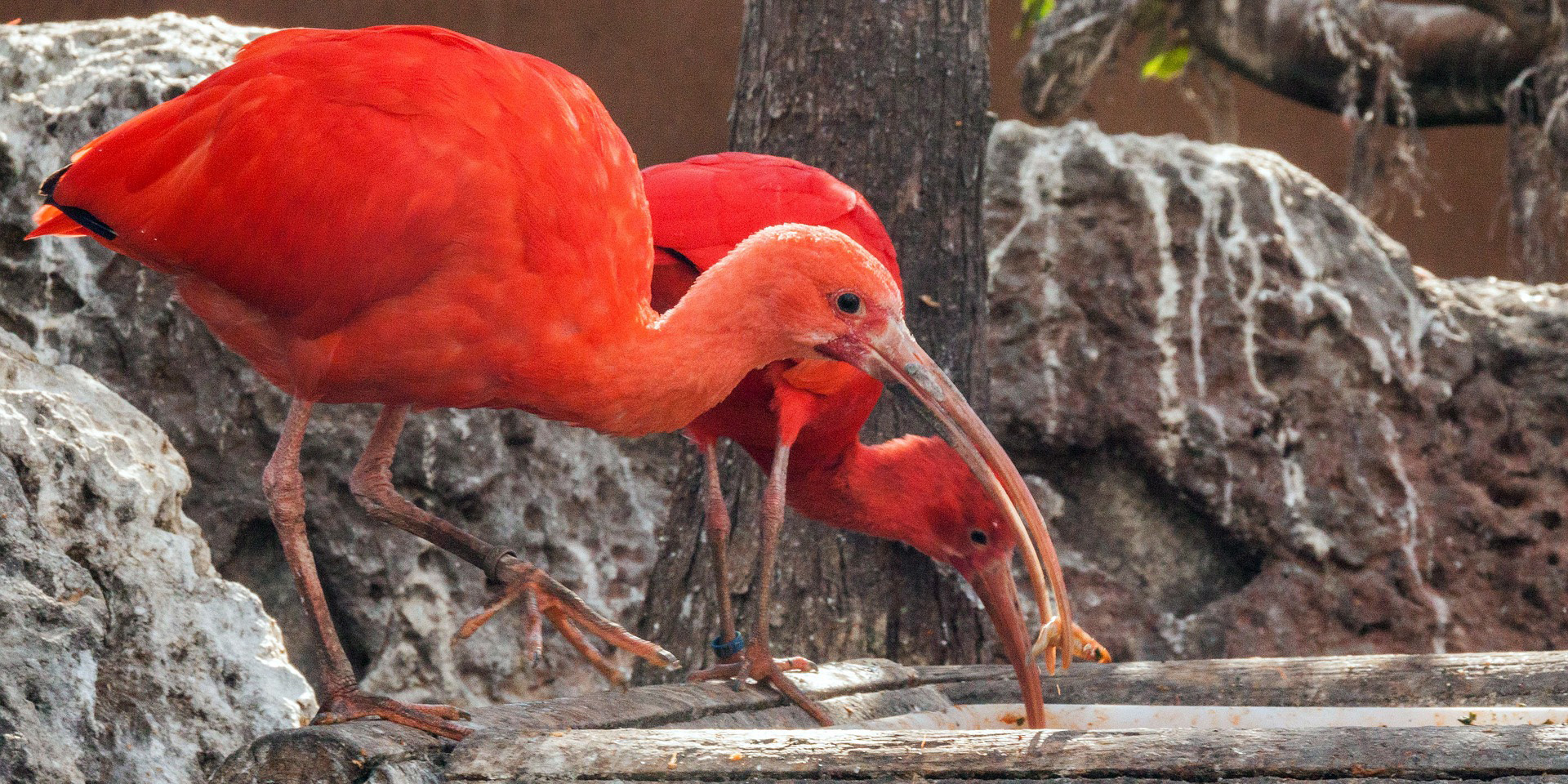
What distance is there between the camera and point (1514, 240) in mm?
7668

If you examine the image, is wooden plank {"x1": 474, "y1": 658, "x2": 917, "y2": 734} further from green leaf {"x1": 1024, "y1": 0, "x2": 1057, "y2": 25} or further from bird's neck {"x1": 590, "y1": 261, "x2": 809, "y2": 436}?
green leaf {"x1": 1024, "y1": 0, "x2": 1057, "y2": 25}

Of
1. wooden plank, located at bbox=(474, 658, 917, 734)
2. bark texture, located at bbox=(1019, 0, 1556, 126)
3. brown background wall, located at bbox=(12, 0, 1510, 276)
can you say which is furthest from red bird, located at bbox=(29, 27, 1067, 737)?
bark texture, located at bbox=(1019, 0, 1556, 126)

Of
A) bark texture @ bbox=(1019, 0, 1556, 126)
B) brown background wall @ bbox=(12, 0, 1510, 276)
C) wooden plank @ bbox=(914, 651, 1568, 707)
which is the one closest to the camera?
wooden plank @ bbox=(914, 651, 1568, 707)

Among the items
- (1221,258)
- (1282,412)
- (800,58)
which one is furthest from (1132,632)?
(800,58)

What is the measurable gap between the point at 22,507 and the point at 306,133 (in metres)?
0.83

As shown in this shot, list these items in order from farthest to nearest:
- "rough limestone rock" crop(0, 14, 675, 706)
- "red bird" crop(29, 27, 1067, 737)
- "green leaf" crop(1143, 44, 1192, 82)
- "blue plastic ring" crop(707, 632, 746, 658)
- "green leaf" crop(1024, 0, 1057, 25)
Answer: "green leaf" crop(1143, 44, 1192, 82)
"green leaf" crop(1024, 0, 1057, 25)
"rough limestone rock" crop(0, 14, 675, 706)
"blue plastic ring" crop(707, 632, 746, 658)
"red bird" crop(29, 27, 1067, 737)

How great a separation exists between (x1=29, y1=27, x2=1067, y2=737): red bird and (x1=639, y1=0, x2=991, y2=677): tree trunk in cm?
165

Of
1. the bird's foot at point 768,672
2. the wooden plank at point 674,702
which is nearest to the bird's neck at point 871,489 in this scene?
the wooden plank at point 674,702

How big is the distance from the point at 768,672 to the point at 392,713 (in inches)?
48.7

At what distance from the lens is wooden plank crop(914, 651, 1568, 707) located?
3574mm

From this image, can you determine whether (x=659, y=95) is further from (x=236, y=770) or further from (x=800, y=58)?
(x=236, y=770)

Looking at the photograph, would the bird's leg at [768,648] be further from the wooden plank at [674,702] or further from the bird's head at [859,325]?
the bird's head at [859,325]

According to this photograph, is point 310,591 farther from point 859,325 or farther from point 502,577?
point 859,325

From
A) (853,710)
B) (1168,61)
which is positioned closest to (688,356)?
(853,710)
